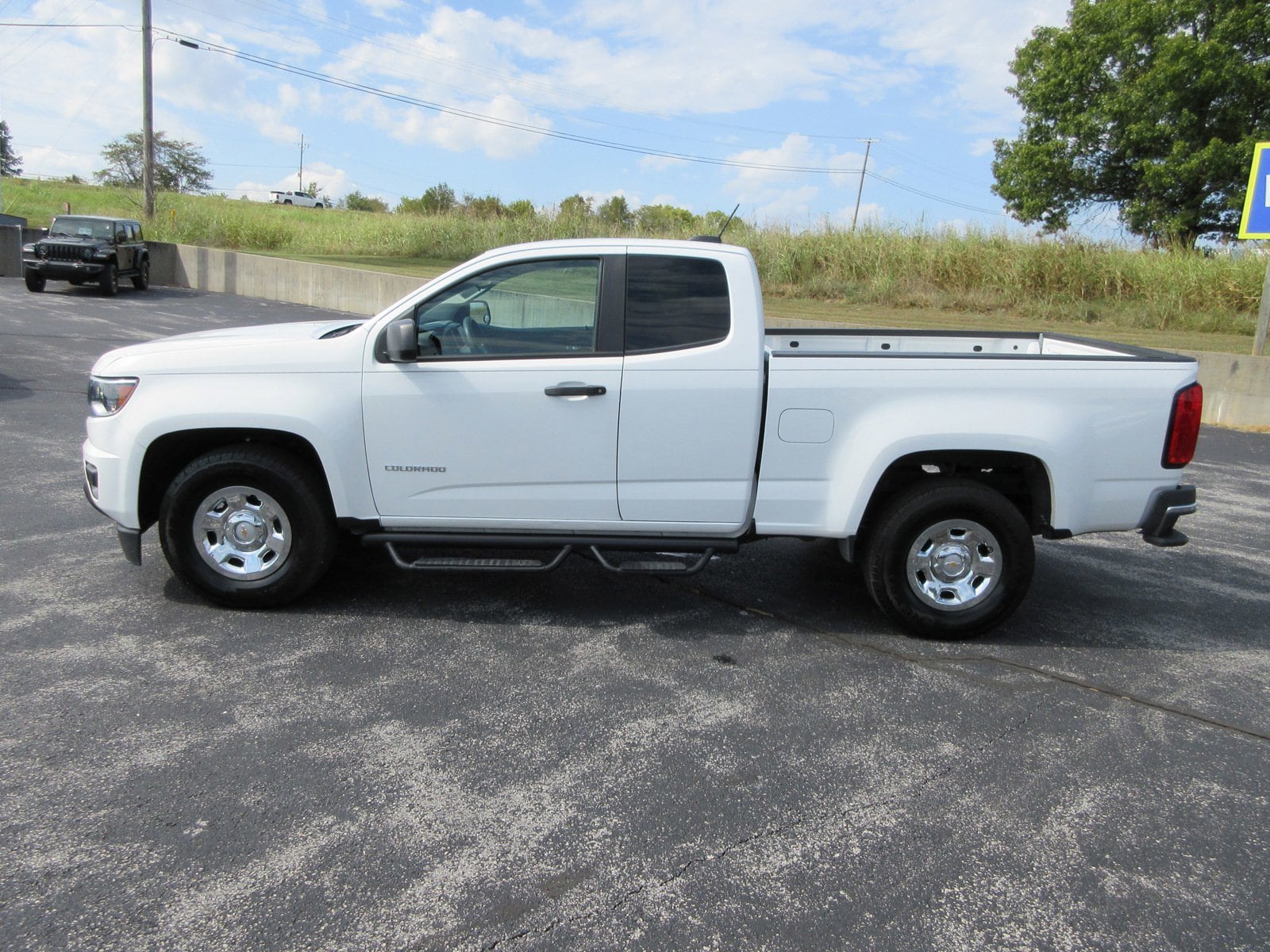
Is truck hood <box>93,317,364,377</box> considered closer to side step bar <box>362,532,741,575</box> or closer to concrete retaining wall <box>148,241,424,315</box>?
side step bar <box>362,532,741,575</box>

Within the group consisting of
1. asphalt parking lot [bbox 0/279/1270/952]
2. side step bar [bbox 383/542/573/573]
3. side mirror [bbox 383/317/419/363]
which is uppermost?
side mirror [bbox 383/317/419/363]

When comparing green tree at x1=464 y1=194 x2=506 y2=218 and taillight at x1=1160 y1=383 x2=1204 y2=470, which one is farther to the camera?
green tree at x1=464 y1=194 x2=506 y2=218

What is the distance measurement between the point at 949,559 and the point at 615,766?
2.23 m

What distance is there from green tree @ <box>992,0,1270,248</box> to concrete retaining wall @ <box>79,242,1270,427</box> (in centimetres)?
2138

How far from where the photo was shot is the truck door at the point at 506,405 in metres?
4.82

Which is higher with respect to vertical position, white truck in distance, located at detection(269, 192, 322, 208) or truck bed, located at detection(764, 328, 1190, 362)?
white truck in distance, located at detection(269, 192, 322, 208)

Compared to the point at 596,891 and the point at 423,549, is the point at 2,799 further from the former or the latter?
the point at 423,549

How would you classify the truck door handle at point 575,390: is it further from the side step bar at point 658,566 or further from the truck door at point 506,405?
the side step bar at point 658,566

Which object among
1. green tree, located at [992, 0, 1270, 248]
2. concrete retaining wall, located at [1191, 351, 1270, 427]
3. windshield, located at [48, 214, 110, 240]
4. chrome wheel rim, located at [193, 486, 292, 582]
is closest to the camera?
chrome wheel rim, located at [193, 486, 292, 582]

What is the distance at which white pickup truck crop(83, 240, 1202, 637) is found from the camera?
4.78 meters

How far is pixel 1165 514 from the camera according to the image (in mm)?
4859

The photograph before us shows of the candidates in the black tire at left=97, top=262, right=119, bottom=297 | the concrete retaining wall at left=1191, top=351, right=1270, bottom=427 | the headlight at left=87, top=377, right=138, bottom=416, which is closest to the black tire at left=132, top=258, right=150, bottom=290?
the black tire at left=97, top=262, right=119, bottom=297

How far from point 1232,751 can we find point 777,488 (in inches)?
86.7

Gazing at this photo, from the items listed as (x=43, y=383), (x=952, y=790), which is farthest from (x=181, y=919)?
(x=43, y=383)
